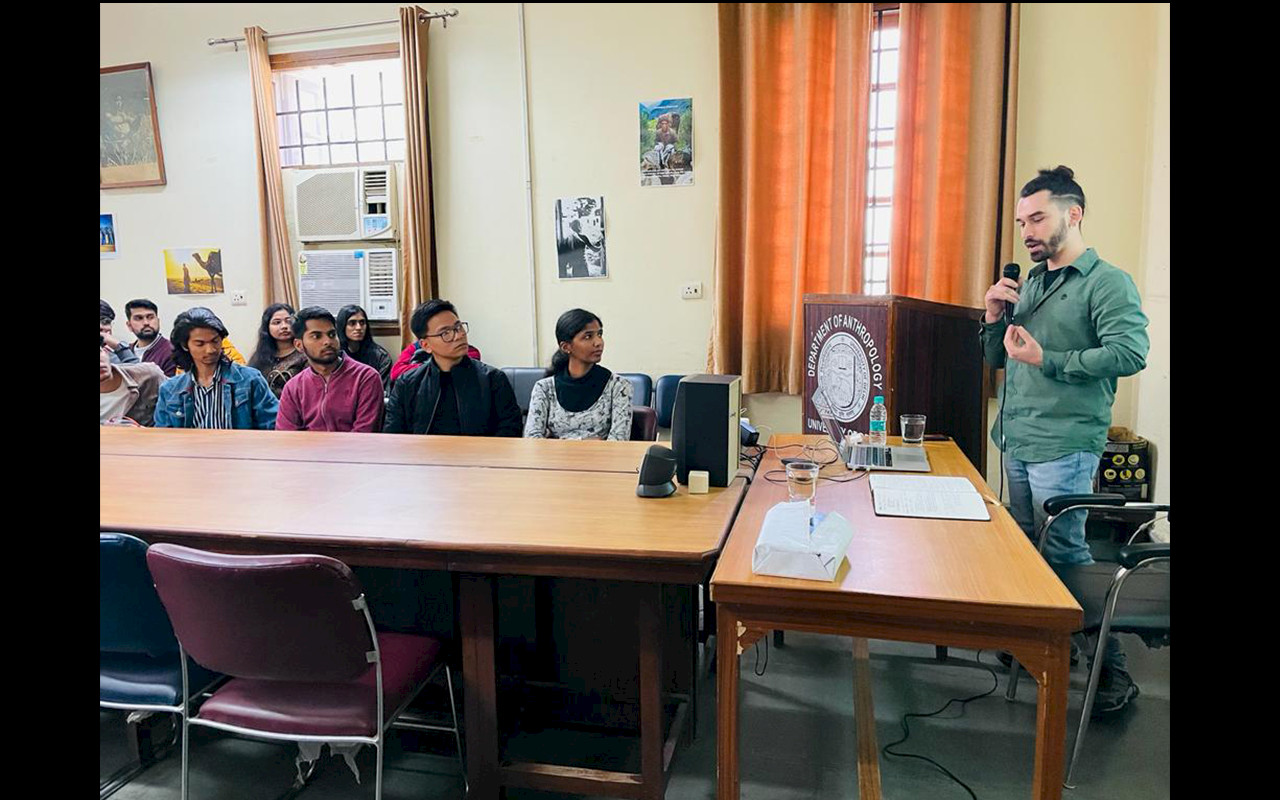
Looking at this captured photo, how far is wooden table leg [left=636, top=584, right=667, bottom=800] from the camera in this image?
163 cm

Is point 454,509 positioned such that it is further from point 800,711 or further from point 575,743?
point 800,711

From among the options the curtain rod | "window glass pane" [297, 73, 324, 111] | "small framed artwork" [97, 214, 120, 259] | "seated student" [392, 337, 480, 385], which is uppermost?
the curtain rod

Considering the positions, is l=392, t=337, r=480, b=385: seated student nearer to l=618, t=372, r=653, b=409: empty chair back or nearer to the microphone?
l=618, t=372, r=653, b=409: empty chair back

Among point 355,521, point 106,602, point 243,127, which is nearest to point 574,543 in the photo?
point 355,521

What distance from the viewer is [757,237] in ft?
13.3

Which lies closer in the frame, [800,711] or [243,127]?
[800,711]

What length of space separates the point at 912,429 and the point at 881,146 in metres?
2.09

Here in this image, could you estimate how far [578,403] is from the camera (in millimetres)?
2850

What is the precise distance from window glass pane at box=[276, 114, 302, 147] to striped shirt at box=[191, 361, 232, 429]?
7.59 ft

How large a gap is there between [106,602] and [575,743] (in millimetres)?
1153

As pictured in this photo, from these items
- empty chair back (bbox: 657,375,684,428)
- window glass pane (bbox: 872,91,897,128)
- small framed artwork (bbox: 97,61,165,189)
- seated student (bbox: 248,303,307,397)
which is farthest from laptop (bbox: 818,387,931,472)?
small framed artwork (bbox: 97,61,165,189)

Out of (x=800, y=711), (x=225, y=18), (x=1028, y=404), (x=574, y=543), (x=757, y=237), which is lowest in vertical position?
(x=800, y=711)

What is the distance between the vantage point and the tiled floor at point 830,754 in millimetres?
1865

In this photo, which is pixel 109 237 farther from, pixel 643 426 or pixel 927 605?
pixel 927 605
